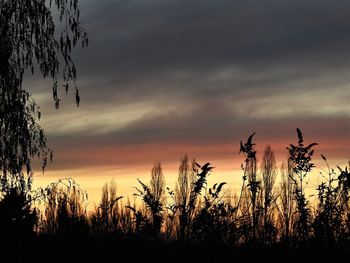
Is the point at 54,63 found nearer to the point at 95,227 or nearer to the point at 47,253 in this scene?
the point at 95,227

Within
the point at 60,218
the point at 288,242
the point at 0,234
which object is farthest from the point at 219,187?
the point at 0,234

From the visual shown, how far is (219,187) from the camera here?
866 centimetres

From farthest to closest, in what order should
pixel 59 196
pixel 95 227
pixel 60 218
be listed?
1. pixel 59 196
2. pixel 95 227
3. pixel 60 218

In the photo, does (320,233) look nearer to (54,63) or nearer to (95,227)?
(95,227)

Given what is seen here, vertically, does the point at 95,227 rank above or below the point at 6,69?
below

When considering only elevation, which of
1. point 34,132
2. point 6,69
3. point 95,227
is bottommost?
point 95,227

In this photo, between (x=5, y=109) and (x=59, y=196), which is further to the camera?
(x=5, y=109)

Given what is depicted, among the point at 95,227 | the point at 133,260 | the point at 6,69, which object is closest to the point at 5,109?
the point at 6,69

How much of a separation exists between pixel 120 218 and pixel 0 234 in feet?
8.56

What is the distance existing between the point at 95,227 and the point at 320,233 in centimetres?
387

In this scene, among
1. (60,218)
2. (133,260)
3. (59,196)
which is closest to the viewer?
(133,260)

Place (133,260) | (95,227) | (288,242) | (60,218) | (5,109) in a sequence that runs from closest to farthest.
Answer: (133,260)
(288,242)
(60,218)
(95,227)
(5,109)

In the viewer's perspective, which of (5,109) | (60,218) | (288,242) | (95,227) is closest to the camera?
(288,242)

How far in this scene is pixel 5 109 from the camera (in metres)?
11.9
